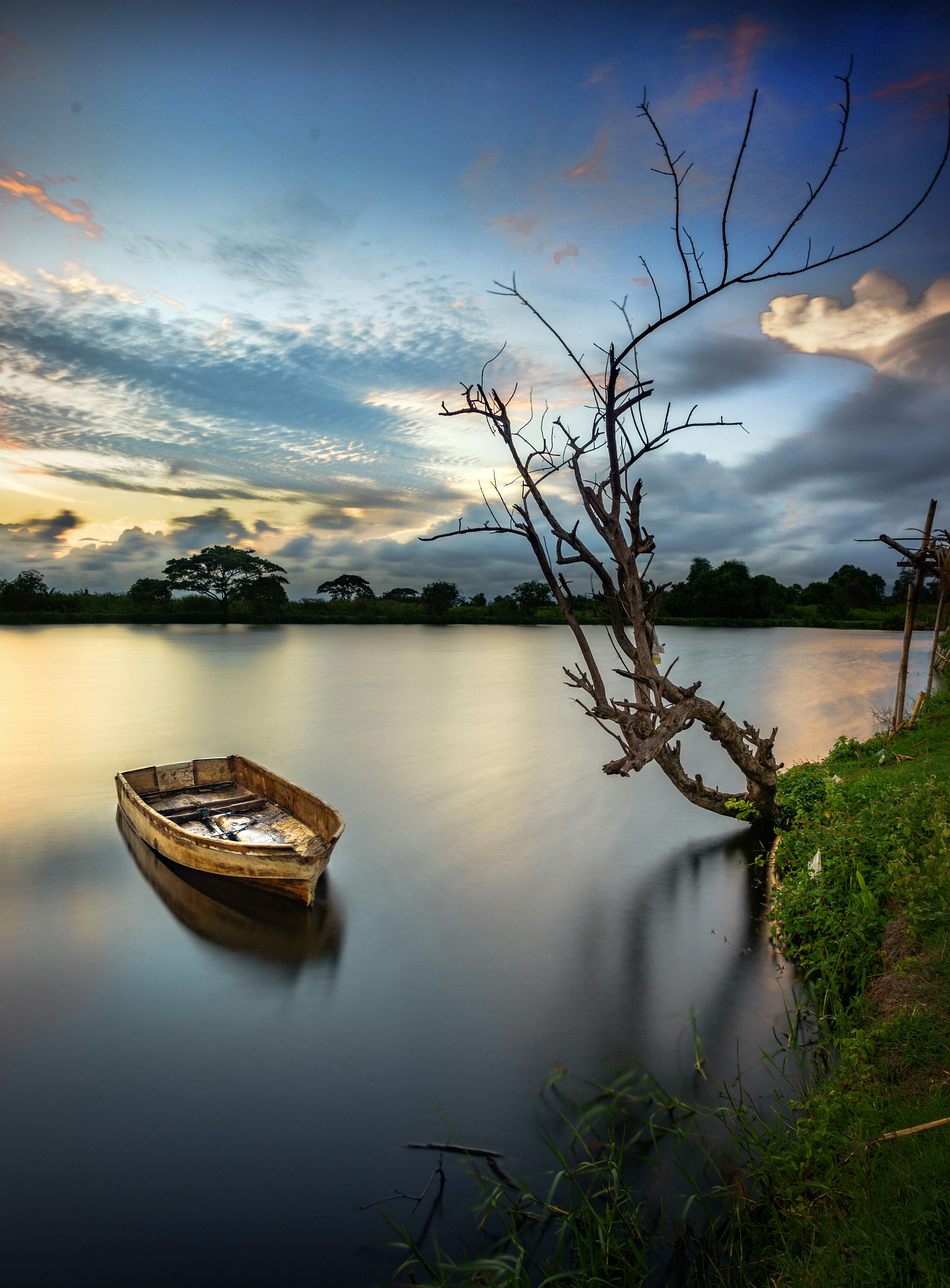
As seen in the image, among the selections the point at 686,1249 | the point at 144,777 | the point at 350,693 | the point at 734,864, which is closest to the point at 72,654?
the point at 350,693

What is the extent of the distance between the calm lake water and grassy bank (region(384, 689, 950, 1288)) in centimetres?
49

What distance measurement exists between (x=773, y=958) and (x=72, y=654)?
4749cm

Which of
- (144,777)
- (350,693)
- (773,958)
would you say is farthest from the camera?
Result: (350,693)

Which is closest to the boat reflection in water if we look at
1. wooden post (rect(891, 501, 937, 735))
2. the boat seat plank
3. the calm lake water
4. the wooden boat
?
the calm lake water

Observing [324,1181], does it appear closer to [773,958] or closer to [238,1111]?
[238,1111]

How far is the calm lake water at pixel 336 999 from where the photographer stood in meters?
4.55

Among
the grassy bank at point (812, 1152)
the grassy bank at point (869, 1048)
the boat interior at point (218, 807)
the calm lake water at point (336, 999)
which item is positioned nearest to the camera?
the grassy bank at point (869, 1048)

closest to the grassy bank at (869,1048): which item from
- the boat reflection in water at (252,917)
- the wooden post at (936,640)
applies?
the wooden post at (936,640)

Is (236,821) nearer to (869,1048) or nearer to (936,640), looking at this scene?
(869,1048)

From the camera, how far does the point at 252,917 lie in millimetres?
8172

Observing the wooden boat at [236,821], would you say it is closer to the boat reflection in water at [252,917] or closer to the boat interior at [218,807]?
the boat interior at [218,807]

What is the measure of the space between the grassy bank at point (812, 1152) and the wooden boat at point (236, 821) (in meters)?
3.82

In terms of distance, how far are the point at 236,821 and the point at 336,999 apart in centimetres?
391

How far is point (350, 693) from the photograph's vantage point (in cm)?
2994
